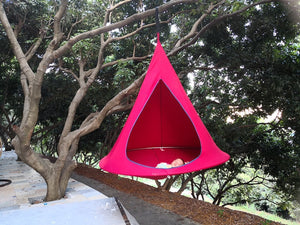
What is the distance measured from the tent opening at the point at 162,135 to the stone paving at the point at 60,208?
685 mm

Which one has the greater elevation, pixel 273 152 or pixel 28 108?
pixel 28 108

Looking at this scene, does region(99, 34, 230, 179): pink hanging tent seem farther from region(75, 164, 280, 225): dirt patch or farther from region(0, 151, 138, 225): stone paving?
region(75, 164, 280, 225): dirt patch

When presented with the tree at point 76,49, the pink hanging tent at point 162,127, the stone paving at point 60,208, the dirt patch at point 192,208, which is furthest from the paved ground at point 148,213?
the tree at point 76,49

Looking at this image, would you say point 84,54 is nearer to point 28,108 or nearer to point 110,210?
point 28,108

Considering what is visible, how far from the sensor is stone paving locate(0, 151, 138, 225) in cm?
241

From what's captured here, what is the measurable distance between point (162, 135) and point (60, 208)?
61.2 inches

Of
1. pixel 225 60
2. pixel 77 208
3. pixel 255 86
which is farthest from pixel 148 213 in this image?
pixel 225 60

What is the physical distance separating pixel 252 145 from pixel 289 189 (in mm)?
1181

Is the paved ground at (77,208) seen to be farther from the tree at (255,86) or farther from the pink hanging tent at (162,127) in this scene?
the tree at (255,86)

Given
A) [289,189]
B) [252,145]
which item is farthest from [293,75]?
[289,189]

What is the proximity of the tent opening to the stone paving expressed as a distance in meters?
0.68

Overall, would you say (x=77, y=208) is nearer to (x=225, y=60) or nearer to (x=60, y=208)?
(x=60, y=208)

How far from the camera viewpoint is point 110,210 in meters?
2.72

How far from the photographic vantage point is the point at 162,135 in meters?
3.25
